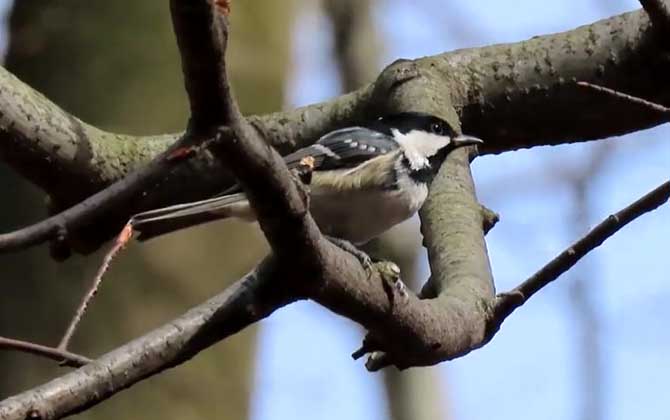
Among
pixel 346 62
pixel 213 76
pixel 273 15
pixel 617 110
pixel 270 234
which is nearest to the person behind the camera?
pixel 213 76

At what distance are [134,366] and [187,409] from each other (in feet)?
2.78

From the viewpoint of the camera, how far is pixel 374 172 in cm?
183

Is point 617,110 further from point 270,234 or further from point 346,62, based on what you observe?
point 346,62

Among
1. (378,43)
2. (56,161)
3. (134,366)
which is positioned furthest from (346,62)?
(134,366)

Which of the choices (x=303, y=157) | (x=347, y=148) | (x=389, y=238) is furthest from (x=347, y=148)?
(x=389, y=238)

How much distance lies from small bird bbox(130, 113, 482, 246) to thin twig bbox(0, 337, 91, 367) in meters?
0.74

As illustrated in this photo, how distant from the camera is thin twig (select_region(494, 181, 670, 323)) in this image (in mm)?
1144

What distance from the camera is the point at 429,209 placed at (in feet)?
5.62

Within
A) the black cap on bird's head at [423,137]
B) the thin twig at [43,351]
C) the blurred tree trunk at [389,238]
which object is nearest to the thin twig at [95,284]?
the thin twig at [43,351]

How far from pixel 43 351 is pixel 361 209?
2.95ft

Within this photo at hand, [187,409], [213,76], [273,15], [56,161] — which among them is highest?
[273,15]

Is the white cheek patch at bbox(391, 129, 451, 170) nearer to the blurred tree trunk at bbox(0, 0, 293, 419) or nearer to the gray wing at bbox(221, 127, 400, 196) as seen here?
the gray wing at bbox(221, 127, 400, 196)

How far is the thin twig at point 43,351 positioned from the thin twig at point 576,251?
0.52 metres

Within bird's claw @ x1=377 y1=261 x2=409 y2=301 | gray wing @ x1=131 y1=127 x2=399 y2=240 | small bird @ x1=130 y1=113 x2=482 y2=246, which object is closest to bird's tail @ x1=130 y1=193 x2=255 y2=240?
gray wing @ x1=131 y1=127 x2=399 y2=240
